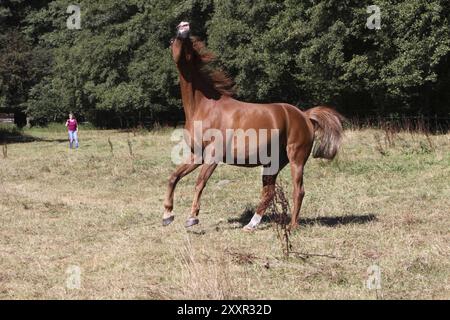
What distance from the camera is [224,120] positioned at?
7738mm

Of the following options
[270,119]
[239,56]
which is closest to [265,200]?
[270,119]

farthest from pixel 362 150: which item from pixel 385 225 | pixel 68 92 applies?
pixel 68 92

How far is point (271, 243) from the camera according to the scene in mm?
6910

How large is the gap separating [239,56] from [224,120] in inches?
877

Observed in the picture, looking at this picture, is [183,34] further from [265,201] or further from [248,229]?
[248,229]

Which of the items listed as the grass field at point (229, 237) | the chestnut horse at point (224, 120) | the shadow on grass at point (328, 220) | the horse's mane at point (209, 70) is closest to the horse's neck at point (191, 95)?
the chestnut horse at point (224, 120)

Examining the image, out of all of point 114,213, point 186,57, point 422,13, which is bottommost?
point 114,213

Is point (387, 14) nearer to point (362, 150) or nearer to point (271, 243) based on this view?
point (362, 150)

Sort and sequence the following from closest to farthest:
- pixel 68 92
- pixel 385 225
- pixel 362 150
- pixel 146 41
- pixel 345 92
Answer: pixel 385 225 → pixel 362 150 → pixel 345 92 → pixel 146 41 → pixel 68 92

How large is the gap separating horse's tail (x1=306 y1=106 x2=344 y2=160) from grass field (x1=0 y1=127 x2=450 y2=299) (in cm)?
98

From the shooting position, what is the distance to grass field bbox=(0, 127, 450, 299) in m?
5.14

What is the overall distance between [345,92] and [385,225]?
70.5 feet

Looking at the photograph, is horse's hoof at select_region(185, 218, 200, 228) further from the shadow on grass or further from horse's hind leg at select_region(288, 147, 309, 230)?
horse's hind leg at select_region(288, 147, 309, 230)

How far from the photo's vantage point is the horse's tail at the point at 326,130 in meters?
8.27
